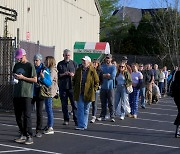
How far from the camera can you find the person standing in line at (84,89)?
39.0 ft

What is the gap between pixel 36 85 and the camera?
35.3 ft

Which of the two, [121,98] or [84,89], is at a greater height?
[84,89]

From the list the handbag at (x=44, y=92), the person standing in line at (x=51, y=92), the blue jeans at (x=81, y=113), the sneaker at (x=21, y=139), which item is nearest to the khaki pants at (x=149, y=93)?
the blue jeans at (x=81, y=113)

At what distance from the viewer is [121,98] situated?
47.8 feet

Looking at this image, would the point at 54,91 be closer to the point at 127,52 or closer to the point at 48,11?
the point at 48,11

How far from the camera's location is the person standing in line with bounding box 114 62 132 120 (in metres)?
14.3

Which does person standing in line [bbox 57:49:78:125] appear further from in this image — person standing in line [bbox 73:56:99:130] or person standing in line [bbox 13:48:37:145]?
person standing in line [bbox 13:48:37:145]

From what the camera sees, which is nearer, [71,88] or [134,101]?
[71,88]

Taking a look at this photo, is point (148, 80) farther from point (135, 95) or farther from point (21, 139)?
point (21, 139)

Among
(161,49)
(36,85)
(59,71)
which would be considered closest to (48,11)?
(59,71)

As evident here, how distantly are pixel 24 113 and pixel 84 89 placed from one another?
2.51m

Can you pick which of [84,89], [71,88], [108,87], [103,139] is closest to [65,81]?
[71,88]

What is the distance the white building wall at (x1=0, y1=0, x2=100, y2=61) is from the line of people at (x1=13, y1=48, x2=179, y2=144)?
18.9ft

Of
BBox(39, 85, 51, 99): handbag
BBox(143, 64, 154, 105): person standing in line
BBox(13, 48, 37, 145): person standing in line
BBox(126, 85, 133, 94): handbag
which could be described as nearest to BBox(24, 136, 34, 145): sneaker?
BBox(13, 48, 37, 145): person standing in line
